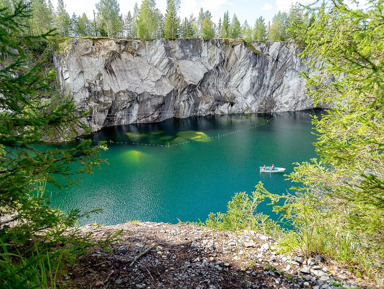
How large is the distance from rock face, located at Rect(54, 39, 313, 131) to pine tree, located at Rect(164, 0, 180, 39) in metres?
3.09

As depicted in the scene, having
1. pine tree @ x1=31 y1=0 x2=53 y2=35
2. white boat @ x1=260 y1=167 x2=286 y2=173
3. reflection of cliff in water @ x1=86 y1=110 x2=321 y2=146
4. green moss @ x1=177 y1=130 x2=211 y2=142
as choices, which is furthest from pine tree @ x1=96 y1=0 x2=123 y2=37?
white boat @ x1=260 y1=167 x2=286 y2=173

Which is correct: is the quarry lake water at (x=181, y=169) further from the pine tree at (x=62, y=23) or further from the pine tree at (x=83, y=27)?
the pine tree at (x=83, y=27)

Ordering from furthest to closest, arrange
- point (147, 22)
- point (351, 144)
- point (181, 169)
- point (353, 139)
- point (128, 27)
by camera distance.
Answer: point (128, 27) → point (147, 22) → point (181, 169) → point (353, 139) → point (351, 144)

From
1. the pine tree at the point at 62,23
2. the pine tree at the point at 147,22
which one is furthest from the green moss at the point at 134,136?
the pine tree at the point at 62,23

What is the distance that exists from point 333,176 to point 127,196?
62.7ft

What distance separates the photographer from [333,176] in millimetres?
4895

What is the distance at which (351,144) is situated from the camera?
369cm

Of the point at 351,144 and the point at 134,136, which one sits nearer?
the point at 351,144

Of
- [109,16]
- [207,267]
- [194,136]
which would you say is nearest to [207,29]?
[109,16]

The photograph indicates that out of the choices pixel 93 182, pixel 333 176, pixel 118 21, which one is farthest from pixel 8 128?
pixel 118 21

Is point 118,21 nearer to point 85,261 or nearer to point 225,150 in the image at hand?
point 225,150

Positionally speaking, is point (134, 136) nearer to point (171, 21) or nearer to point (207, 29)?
point (171, 21)

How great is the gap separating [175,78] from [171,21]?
1248cm

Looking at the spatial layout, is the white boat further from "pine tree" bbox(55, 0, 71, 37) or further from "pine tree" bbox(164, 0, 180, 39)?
"pine tree" bbox(55, 0, 71, 37)
